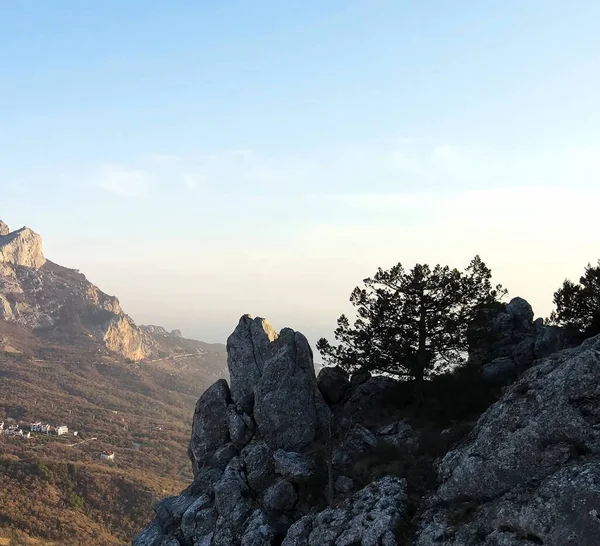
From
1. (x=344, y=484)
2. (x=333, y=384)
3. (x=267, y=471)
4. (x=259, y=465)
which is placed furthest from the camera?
(x=333, y=384)

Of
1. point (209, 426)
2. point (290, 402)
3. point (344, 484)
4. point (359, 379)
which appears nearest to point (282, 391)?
point (290, 402)

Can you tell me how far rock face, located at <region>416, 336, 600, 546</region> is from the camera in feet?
53.9

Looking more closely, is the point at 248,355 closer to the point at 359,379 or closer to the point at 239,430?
the point at 239,430

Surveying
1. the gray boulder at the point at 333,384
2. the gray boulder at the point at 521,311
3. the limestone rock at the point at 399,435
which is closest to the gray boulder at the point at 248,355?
the gray boulder at the point at 333,384

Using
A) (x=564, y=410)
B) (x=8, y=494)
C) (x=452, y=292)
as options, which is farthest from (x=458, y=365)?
(x=8, y=494)

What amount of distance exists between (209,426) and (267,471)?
9.69m

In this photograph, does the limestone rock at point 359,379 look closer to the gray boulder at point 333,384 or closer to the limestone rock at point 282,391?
the gray boulder at point 333,384

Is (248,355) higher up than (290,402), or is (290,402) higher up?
(248,355)

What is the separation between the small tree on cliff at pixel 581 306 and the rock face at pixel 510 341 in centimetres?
100

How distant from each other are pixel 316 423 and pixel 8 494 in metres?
144

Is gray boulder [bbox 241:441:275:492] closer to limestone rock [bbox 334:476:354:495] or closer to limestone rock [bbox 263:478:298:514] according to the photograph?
limestone rock [bbox 263:478:298:514]

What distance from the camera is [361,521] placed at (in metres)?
22.8

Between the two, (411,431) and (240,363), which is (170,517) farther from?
(411,431)

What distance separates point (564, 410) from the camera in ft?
66.6
